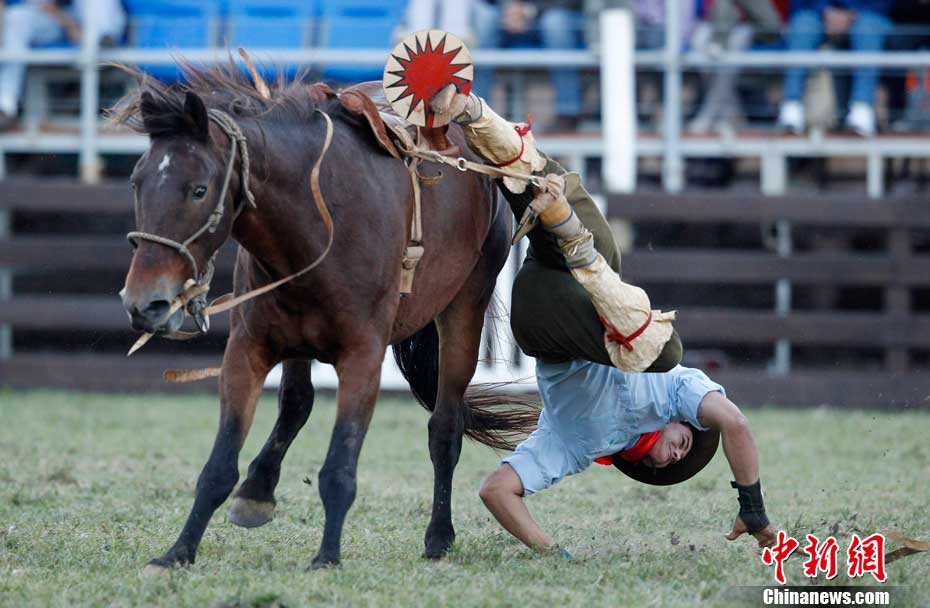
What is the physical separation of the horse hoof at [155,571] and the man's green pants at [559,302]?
1545 mm

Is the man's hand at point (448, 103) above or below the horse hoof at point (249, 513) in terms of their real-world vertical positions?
above

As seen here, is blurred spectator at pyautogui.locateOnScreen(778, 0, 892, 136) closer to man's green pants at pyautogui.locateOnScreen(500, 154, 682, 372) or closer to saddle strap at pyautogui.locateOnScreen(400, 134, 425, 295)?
man's green pants at pyautogui.locateOnScreen(500, 154, 682, 372)

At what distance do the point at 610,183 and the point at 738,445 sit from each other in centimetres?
596

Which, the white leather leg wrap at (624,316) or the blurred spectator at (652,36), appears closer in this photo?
the white leather leg wrap at (624,316)

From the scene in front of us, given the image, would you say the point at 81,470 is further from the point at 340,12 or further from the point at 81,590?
the point at 340,12

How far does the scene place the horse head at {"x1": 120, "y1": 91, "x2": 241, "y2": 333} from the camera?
12.6 feet

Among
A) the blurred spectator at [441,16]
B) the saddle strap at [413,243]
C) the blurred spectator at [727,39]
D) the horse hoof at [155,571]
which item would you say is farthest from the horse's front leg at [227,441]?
the blurred spectator at [727,39]

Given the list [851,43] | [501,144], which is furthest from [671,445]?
[851,43]

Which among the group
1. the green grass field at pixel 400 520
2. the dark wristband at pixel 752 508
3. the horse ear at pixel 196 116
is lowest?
the green grass field at pixel 400 520

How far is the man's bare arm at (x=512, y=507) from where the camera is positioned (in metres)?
4.70

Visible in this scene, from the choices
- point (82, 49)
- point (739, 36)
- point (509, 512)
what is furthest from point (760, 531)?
point (82, 49)

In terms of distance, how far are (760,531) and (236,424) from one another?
6.12ft

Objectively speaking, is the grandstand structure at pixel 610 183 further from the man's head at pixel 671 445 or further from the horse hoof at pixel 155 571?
the horse hoof at pixel 155 571

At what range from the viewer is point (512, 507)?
4.71 metres
